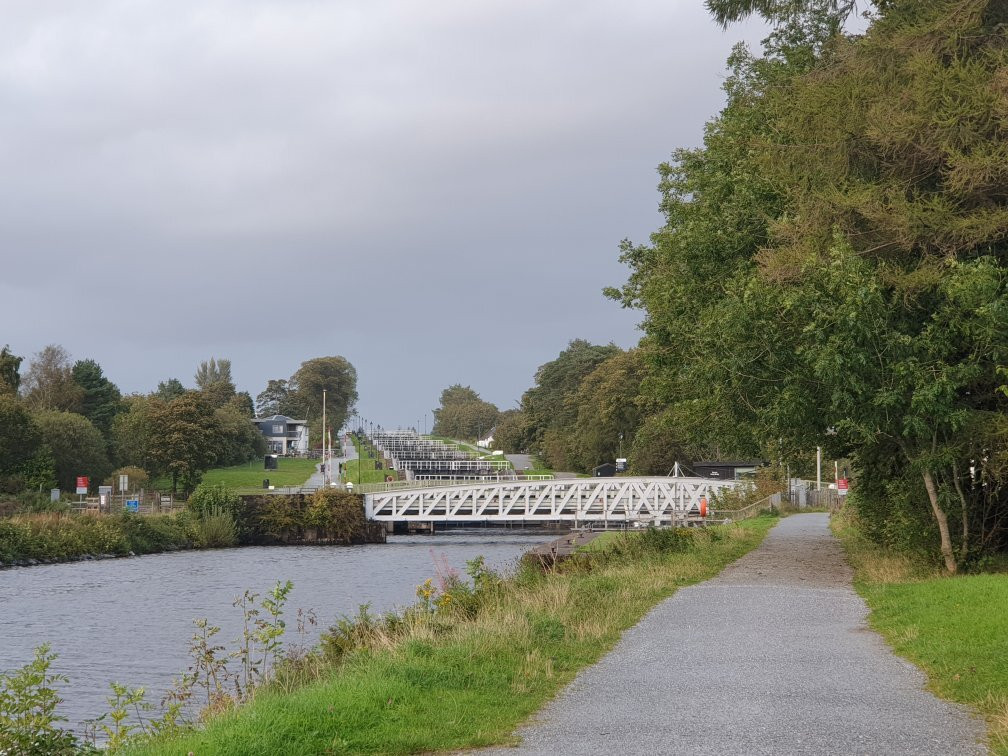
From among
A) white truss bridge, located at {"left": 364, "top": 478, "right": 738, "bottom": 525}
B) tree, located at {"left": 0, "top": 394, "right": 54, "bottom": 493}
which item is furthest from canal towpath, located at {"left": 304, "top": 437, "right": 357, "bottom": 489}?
tree, located at {"left": 0, "top": 394, "right": 54, "bottom": 493}

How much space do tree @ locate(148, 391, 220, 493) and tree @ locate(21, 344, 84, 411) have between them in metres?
18.0

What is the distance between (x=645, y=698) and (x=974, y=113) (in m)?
12.4

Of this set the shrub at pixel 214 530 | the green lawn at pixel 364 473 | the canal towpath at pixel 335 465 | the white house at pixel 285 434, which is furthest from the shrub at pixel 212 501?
the white house at pixel 285 434

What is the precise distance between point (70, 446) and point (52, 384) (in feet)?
81.4

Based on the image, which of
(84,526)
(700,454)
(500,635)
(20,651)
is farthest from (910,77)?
(700,454)

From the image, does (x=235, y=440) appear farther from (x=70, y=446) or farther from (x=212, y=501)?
(x=212, y=501)

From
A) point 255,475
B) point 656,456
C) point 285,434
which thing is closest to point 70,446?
point 255,475

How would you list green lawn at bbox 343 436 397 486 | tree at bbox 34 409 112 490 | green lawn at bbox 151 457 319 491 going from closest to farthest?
tree at bbox 34 409 112 490 < green lawn at bbox 151 457 319 491 < green lawn at bbox 343 436 397 486

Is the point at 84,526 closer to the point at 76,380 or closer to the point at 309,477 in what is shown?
the point at 76,380

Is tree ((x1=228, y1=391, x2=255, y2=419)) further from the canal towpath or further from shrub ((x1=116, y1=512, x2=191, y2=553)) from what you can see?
shrub ((x1=116, y1=512, x2=191, y2=553))

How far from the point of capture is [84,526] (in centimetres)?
5772

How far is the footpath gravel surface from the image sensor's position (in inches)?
322

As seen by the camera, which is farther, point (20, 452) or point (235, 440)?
point (235, 440)

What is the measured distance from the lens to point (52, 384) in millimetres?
101000
